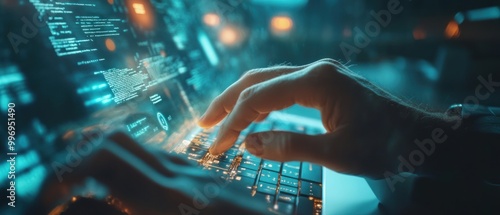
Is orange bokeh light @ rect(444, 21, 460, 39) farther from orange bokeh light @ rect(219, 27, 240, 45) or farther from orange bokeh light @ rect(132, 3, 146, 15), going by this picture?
orange bokeh light @ rect(132, 3, 146, 15)

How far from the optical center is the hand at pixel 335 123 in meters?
0.51

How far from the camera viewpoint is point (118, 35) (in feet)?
2.34

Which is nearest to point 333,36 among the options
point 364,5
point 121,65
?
point 364,5

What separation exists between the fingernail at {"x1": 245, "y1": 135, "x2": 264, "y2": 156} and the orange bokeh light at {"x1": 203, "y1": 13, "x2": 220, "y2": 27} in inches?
30.4

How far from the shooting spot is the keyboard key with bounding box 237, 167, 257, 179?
67 centimetres

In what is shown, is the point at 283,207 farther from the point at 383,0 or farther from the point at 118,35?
the point at 383,0

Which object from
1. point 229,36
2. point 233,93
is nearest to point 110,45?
point 233,93

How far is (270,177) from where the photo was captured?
2.25ft

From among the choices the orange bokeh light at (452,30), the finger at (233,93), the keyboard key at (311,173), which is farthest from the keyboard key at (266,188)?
the orange bokeh light at (452,30)

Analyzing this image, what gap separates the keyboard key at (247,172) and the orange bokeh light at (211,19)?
2.34 ft
